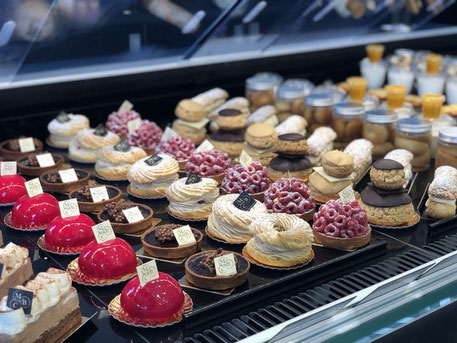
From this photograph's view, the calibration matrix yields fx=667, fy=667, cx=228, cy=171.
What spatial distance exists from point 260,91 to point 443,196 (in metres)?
2.11

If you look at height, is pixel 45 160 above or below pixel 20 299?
below

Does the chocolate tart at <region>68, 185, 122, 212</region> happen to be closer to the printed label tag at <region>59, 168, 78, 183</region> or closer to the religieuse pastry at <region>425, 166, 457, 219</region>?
the printed label tag at <region>59, 168, 78, 183</region>

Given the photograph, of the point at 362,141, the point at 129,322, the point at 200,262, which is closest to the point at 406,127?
the point at 362,141

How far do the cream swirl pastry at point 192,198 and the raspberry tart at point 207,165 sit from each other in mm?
371

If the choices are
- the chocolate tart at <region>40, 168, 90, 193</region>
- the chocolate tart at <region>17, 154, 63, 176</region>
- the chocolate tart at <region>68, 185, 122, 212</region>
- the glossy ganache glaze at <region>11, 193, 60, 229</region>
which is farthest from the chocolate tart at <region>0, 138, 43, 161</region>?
the glossy ganache glaze at <region>11, 193, 60, 229</region>

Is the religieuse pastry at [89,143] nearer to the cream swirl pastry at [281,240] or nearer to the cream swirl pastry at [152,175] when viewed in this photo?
the cream swirl pastry at [152,175]

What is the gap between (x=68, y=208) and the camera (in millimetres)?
3096

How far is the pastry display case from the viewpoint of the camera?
2475 millimetres

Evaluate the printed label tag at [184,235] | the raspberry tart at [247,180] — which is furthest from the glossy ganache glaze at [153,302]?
the raspberry tart at [247,180]

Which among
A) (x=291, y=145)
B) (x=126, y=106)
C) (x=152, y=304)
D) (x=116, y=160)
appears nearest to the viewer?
(x=152, y=304)

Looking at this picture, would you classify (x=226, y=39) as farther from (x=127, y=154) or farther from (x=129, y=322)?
(x=129, y=322)

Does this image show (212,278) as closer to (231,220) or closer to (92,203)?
→ (231,220)

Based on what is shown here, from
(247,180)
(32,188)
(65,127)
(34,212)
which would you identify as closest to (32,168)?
(65,127)

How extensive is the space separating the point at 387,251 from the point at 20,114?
265 cm
